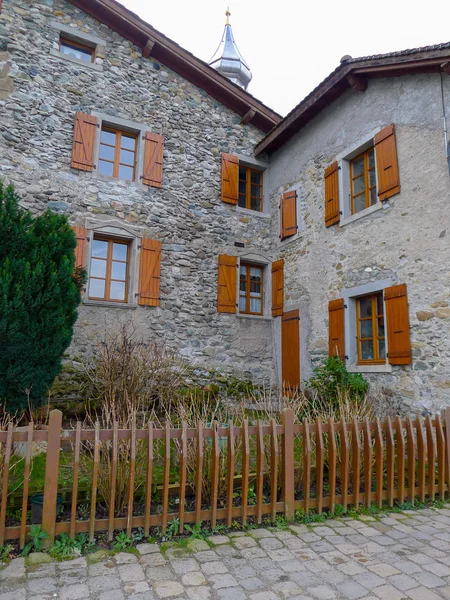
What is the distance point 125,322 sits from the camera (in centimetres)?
790

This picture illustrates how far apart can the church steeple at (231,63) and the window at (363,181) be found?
14.5 meters

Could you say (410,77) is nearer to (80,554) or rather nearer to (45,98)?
(45,98)

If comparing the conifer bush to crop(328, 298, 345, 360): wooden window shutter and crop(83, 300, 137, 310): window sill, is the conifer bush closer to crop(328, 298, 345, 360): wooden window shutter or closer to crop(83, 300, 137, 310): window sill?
crop(83, 300, 137, 310): window sill

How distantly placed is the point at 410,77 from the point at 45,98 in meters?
6.61

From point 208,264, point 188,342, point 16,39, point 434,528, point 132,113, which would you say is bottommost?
point 434,528

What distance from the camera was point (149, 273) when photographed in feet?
27.2

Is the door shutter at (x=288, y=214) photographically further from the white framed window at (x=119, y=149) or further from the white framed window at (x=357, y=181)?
the white framed window at (x=119, y=149)

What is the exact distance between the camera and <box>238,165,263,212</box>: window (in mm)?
10273

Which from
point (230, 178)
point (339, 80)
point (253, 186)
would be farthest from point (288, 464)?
point (253, 186)

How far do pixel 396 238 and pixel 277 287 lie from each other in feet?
10.8

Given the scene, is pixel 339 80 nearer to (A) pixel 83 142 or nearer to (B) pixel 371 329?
(B) pixel 371 329

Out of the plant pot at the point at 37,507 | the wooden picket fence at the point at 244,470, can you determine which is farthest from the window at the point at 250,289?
the plant pot at the point at 37,507

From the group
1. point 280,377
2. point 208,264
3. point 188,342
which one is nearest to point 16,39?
point 208,264

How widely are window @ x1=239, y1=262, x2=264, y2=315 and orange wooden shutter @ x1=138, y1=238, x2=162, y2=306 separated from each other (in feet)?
6.97
